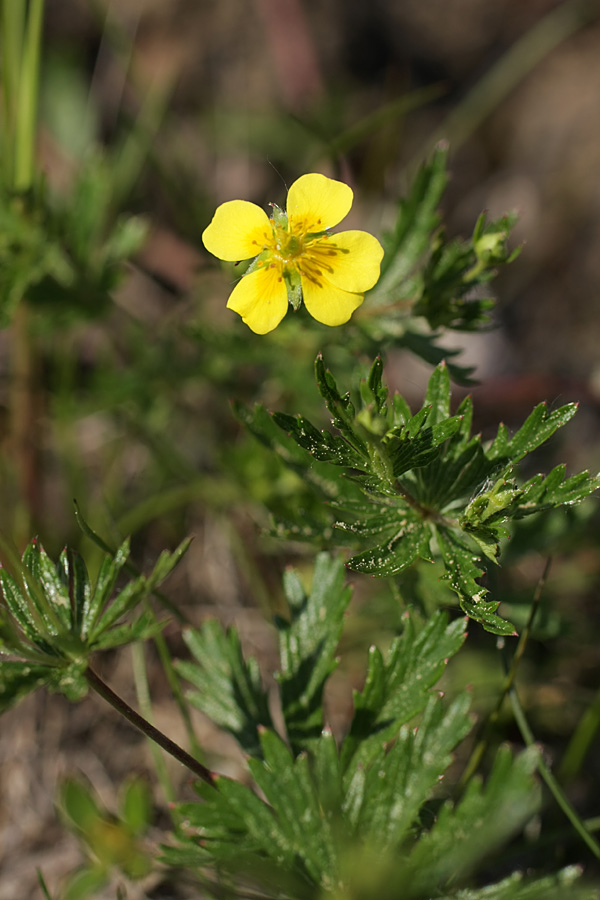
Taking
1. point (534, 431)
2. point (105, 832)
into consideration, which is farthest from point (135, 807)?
point (534, 431)

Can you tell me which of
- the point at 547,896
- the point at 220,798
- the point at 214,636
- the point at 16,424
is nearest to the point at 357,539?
the point at 214,636

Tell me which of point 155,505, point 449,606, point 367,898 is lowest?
point 367,898

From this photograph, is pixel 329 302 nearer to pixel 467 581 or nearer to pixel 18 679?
pixel 467 581

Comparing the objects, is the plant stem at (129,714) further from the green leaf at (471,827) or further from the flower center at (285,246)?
the flower center at (285,246)

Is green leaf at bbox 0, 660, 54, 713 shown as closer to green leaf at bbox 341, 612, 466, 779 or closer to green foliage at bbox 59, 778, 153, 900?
green leaf at bbox 341, 612, 466, 779

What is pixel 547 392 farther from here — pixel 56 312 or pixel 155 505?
pixel 56 312

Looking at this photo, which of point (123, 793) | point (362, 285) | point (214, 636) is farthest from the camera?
point (123, 793)

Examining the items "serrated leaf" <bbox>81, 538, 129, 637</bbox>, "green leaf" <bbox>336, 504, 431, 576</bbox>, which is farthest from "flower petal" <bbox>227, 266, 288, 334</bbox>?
"serrated leaf" <bbox>81, 538, 129, 637</bbox>
